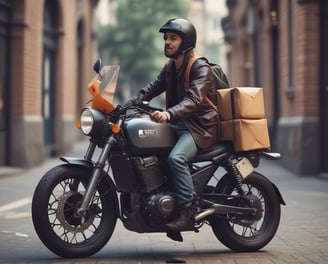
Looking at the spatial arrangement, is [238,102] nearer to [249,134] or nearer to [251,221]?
[249,134]

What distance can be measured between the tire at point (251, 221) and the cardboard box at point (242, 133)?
27 cm

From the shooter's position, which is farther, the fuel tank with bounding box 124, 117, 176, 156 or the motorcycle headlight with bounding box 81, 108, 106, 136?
the fuel tank with bounding box 124, 117, 176, 156

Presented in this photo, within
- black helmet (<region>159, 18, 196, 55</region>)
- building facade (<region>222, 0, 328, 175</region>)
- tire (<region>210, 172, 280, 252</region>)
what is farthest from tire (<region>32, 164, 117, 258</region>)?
building facade (<region>222, 0, 328, 175</region>)

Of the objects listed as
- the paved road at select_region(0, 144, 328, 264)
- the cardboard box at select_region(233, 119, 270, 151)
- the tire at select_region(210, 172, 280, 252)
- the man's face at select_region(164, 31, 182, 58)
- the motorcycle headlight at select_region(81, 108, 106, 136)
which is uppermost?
the man's face at select_region(164, 31, 182, 58)

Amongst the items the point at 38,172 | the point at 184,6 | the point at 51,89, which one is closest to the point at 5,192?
the point at 38,172

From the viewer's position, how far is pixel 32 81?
55.6 ft

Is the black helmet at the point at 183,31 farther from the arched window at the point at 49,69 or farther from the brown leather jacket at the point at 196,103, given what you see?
the arched window at the point at 49,69

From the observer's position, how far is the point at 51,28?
819 inches

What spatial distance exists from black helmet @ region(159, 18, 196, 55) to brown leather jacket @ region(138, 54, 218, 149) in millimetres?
111

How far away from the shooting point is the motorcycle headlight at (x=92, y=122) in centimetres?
585

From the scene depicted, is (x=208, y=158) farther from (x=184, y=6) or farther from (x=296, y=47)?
(x=184, y=6)

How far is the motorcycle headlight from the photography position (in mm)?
5848

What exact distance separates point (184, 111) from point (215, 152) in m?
0.52

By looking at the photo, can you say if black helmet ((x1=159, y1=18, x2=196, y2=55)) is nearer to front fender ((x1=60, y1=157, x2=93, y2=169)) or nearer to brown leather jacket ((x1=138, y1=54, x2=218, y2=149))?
brown leather jacket ((x1=138, y1=54, x2=218, y2=149))
